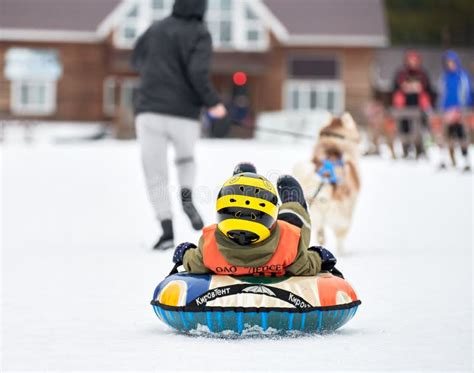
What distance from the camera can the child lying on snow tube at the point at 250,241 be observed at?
5590 millimetres

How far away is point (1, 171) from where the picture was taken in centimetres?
2059

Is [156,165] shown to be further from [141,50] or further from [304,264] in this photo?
[304,264]

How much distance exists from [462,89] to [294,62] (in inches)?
1122

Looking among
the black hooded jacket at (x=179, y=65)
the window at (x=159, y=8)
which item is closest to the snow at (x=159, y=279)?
the black hooded jacket at (x=179, y=65)

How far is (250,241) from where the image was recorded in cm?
569

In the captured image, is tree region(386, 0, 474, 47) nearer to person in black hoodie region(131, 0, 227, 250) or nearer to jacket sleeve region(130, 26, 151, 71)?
jacket sleeve region(130, 26, 151, 71)

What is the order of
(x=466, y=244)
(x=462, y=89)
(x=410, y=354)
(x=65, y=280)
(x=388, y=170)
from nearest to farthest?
(x=410, y=354)
(x=65, y=280)
(x=466, y=244)
(x=462, y=89)
(x=388, y=170)

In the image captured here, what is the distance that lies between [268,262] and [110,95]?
43.9 meters

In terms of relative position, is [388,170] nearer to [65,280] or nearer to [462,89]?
[462,89]

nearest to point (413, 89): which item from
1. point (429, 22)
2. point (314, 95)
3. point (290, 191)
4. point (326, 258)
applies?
point (290, 191)

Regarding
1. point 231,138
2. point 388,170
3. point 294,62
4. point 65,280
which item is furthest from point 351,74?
point 65,280

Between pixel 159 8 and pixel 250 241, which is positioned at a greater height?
pixel 250 241

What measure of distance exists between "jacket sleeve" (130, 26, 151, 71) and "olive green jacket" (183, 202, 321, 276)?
425 centimetres

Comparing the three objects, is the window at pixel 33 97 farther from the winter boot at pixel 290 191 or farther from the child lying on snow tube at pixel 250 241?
the child lying on snow tube at pixel 250 241
